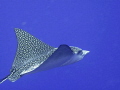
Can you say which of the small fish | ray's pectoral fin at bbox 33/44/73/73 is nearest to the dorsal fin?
the small fish

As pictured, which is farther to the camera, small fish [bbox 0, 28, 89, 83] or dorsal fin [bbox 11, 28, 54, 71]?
dorsal fin [bbox 11, 28, 54, 71]

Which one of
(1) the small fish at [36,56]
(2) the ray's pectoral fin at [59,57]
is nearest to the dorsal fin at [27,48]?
(1) the small fish at [36,56]

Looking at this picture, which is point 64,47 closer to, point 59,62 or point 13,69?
point 59,62

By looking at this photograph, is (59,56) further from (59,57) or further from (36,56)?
(36,56)

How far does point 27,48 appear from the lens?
4812 millimetres

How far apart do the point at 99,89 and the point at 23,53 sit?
5.85 m

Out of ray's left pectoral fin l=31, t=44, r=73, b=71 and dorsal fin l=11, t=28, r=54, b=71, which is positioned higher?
dorsal fin l=11, t=28, r=54, b=71

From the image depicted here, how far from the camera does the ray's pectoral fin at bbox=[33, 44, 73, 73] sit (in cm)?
356

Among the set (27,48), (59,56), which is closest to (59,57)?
(59,56)

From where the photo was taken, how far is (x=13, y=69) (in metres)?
4.16

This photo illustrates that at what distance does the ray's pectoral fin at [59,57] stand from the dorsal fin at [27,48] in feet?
3.17

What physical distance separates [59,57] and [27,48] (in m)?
1.31

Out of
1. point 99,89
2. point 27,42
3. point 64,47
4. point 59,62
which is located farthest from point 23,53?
point 99,89

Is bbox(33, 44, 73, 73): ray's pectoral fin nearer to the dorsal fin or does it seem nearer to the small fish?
the small fish
